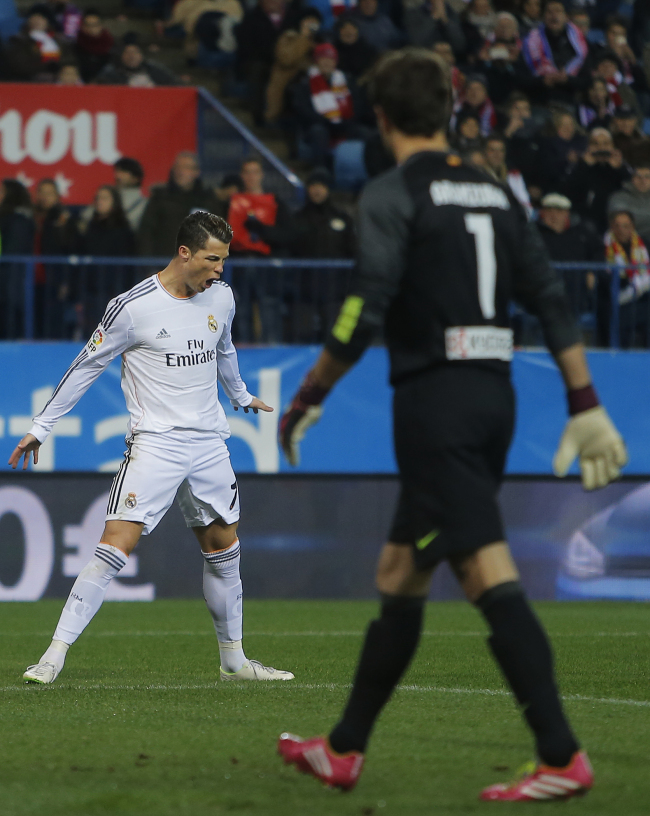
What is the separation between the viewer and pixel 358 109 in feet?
55.7

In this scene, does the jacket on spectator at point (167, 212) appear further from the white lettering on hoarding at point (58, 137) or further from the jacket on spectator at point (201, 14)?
the jacket on spectator at point (201, 14)

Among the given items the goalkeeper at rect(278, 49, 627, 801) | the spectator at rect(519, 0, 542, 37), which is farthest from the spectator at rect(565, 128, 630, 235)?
the goalkeeper at rect(278, 49, 627, 801)

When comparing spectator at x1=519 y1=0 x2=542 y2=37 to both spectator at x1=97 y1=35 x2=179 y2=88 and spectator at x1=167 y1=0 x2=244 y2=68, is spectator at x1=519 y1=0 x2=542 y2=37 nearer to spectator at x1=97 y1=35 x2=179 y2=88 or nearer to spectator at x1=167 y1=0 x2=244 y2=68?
spectator at x1=167 y1=0 x2=244 y2=68

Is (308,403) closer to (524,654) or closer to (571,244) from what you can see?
(524,654)

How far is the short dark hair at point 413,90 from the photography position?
159 inches

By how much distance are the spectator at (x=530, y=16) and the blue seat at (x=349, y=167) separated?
364 centimetres

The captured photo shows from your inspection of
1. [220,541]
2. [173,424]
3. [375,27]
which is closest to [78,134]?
[375,27]

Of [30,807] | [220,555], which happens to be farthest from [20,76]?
[30,807]

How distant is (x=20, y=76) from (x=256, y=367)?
531cm

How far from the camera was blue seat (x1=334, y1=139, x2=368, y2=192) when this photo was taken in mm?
16328

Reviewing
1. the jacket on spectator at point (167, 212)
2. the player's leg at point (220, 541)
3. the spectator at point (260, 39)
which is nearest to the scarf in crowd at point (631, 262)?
the jacket on spectator at point (167, 212)

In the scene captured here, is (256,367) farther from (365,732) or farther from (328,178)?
(365,732)

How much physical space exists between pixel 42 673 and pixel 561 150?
10.9 metres

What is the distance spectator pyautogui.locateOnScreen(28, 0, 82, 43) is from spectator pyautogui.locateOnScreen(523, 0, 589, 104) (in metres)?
5.62
